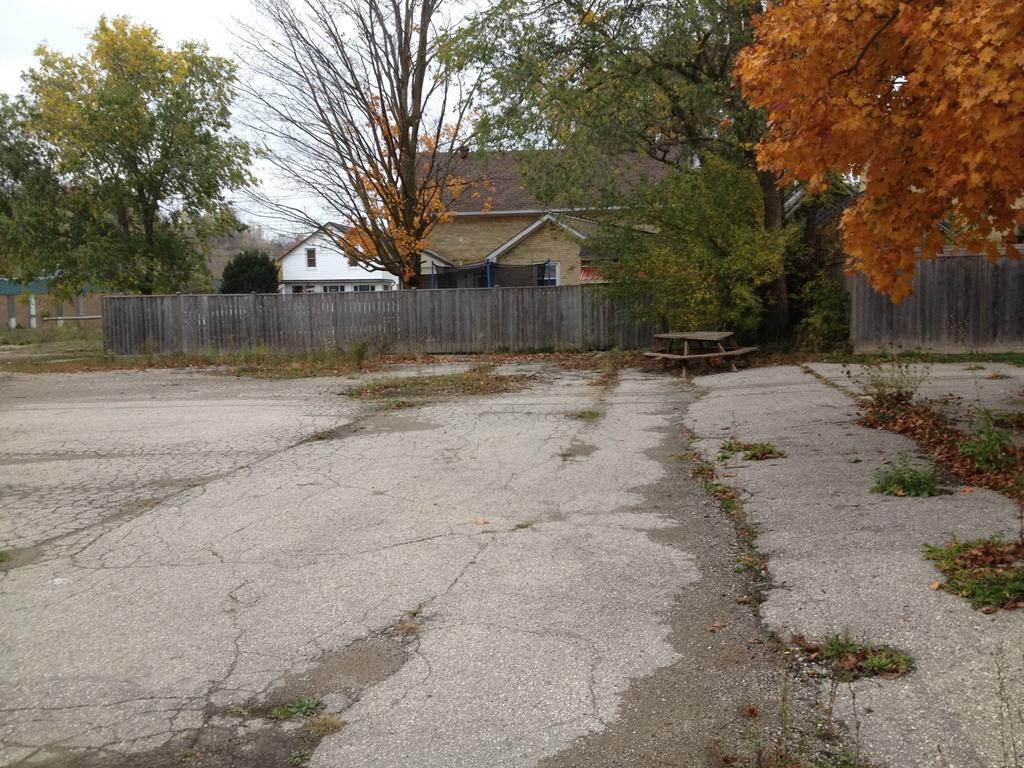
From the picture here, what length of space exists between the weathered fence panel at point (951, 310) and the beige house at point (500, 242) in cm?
1167

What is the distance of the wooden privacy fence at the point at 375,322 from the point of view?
900 inches

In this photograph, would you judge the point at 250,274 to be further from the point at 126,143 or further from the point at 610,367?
the point at 610,367

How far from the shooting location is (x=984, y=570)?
452cm

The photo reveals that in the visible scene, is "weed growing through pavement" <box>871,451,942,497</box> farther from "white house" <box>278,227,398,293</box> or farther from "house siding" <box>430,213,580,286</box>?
"white house" <box>278,227,398,293</box>

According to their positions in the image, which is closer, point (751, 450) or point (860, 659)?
point (860, 659)

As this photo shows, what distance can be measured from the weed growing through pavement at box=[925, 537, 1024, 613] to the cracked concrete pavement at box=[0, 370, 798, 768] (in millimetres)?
1126

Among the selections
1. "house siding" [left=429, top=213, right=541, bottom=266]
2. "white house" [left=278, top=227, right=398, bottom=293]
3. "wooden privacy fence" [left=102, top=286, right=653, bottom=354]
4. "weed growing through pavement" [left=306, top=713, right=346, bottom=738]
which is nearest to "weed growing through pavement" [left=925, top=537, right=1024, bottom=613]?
"weed growing through pavement" [left=306, top=713, right=346, bottom=738]

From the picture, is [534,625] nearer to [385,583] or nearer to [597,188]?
[385,583]

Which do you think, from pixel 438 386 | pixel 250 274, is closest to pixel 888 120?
pixel 438 386

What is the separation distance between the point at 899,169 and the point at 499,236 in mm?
28932

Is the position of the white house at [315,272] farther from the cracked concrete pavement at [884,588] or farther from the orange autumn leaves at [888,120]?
the orange autumn leaves at [888,120]

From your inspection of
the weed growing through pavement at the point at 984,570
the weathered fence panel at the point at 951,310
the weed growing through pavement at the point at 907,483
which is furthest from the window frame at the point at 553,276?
the weed growing through pavement at the point at 984,570

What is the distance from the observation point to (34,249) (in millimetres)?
26453

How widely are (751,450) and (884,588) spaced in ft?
12.9
